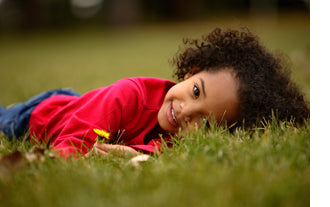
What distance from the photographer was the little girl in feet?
7.02

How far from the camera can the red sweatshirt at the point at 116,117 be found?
213 cm

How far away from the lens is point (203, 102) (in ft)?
7.02

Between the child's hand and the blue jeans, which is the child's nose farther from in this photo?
the blue jeans

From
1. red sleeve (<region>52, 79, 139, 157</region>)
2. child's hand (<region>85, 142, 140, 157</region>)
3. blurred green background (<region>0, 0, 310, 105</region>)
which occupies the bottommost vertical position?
blurred green background (<region>0, 0, 310, 105</region>)

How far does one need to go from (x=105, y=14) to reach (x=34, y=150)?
91.5ft

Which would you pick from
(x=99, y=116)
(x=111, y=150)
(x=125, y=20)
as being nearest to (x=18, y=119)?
(x=99, y=116)

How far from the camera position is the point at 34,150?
1.70 m

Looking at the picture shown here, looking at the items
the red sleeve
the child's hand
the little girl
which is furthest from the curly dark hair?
the child's hand

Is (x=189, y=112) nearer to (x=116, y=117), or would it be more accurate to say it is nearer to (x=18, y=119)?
(x=116, y=117)

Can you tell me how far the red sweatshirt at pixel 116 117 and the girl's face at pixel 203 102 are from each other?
200 millimetres

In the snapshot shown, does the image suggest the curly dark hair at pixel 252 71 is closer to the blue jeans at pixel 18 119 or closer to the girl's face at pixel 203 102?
the girl's face at pixel 203 102

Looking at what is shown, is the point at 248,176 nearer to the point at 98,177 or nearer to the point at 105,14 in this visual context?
the point at 98,177

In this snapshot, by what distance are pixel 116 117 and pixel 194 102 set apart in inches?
22.8

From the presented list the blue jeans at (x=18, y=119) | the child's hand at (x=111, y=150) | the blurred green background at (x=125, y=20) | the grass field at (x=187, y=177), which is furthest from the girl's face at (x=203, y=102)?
the blurred green background at (x=125, y=20)
